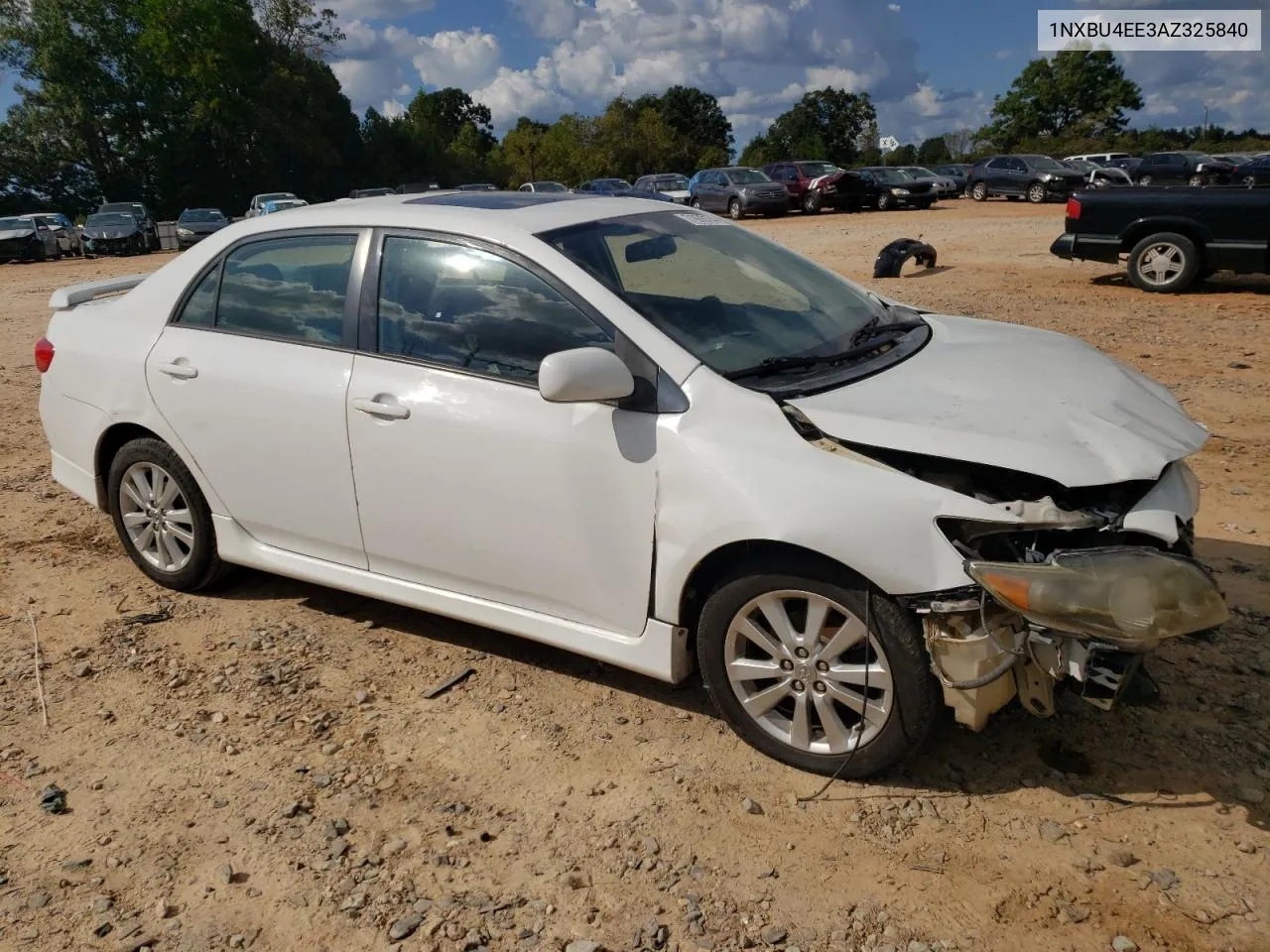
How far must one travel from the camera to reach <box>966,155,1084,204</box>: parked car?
103ft

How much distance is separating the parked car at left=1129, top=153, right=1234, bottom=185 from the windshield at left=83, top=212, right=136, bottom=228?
31.6 metres

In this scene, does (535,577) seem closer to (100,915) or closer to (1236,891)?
(100,915)

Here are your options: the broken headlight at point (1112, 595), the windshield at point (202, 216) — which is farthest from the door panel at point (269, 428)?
the windshield at point (202, 216)

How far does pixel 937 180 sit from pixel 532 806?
3469 cm

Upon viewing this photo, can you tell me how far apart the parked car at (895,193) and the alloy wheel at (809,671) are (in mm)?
30467

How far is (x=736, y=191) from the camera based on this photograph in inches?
1211

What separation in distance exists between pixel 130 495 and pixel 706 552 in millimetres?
3007

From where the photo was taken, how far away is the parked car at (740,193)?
30.4 m

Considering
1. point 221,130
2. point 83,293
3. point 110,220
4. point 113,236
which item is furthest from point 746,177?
point 221,130

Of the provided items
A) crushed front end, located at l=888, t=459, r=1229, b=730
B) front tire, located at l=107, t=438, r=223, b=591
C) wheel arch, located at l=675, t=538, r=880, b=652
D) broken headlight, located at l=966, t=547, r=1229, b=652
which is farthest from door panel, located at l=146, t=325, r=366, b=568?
broken headlight, located at l=966, t=547, r=1229, b=652

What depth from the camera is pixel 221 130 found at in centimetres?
5500

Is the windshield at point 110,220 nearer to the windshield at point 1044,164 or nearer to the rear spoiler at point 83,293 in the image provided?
the windshield at point 1044,164

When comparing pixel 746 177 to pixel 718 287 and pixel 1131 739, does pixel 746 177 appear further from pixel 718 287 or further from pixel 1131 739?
pixel 1131 739

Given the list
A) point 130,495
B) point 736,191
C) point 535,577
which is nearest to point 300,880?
point 535,577
